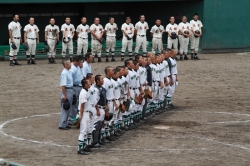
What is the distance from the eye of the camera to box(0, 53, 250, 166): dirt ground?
13.0 metres

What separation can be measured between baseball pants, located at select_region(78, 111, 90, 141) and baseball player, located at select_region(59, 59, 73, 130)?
248 cm

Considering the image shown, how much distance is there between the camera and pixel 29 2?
28531 mm

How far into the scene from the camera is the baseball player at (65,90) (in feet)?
52.0

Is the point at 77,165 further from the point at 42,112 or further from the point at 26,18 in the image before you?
the point at 26,18

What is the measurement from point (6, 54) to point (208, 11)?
1001 cm

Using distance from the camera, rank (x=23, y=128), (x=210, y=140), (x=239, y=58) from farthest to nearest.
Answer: (x=239, y=58) → (x=23, y=128) → (x=210, y=140)

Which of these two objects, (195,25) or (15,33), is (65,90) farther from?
(195,25)

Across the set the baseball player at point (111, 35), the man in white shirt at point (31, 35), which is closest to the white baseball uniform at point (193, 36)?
the baseball player at point (111, 35)

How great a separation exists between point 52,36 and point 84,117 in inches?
580

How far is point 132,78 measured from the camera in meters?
16.0

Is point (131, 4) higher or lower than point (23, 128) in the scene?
higher

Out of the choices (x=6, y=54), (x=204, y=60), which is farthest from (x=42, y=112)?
(x=204, y=60)

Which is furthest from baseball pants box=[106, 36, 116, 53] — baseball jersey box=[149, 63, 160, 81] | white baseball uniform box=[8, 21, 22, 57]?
baseball jersey box=[149, 63, 160, 81]

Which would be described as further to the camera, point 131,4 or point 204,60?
point 131,4
